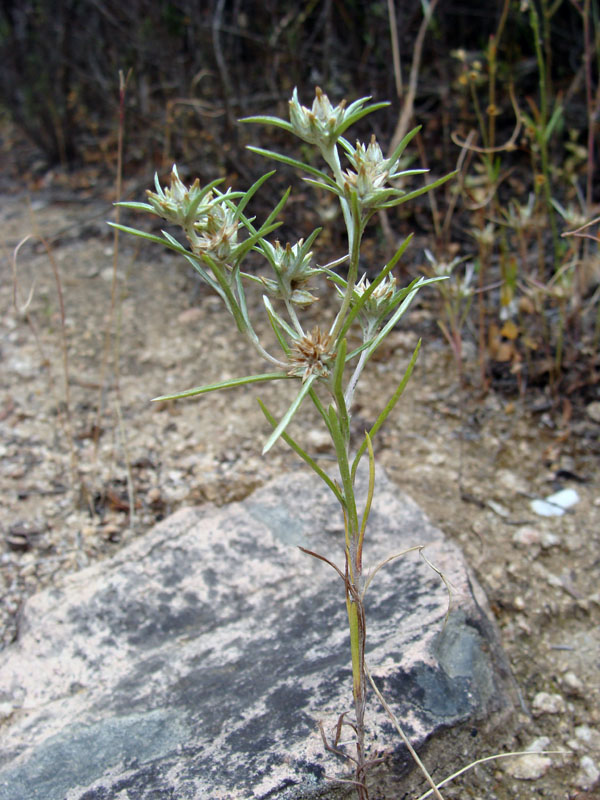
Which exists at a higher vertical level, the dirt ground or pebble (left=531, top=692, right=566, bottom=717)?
the dirt ground

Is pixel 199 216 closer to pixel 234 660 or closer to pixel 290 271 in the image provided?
pixel 290 271

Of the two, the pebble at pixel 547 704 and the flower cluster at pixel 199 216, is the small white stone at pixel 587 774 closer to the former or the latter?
the pebble at pixel 547 704

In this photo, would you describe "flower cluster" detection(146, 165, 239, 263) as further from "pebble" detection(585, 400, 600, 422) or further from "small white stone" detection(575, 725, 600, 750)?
"pebble" detection(585, 400, 600, 422)

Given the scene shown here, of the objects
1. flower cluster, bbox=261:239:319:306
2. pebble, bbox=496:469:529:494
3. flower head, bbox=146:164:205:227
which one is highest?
flower head, bbox=146:164:205:227

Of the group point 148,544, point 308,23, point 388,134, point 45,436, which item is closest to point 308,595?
point 148,544

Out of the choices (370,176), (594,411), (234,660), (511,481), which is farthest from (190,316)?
(370,176)

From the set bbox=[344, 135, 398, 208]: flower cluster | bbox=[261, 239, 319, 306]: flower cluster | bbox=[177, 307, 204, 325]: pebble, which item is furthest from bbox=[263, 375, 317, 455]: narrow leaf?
bbox=[177, 307, 204, 325]: pebble
